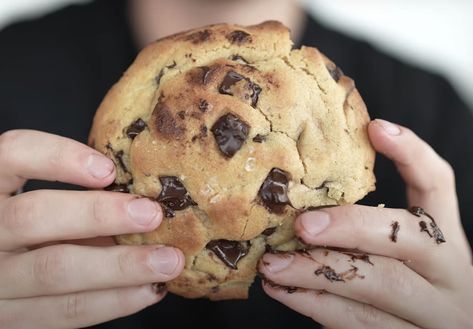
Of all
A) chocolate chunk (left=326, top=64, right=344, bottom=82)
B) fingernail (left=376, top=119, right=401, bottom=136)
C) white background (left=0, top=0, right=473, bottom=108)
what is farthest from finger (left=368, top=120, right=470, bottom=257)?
white background (left=0, top=0, right=473, bottom=108)

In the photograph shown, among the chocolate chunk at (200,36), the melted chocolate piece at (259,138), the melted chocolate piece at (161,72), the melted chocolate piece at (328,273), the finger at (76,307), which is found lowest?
the finger at (76,307)

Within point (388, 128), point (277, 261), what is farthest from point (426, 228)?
point (277, 261)

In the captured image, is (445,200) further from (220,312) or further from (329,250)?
(220,312)

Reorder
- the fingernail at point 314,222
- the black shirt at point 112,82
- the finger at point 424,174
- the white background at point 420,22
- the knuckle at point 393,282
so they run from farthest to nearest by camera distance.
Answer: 1. the white background at point 420,22
2. the black shirt at point 112,82
3. the finger at point 424,174
4. the knuckle at point 393,282
5. the fingernail at point 314,222

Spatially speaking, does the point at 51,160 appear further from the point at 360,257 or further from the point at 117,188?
the point at 360,257

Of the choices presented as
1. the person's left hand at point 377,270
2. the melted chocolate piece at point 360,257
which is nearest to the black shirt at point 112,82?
the person's left hand at point 377,270

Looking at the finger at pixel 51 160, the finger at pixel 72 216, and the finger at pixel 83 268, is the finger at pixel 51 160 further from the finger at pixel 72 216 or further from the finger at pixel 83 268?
the finger at pixel 83 268

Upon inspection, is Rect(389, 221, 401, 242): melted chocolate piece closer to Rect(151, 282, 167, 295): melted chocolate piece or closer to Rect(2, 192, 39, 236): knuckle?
Rect(151, 282, 167, 295): melted chocolate piece
